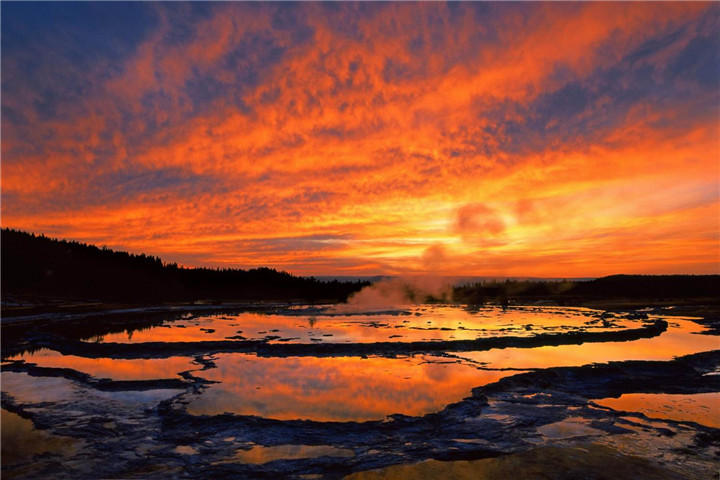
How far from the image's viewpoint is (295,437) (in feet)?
26.2

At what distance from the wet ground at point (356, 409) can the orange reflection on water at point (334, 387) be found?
7 cm

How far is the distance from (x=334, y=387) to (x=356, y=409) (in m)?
2.34

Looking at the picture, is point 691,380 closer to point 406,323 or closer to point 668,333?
point 668,333

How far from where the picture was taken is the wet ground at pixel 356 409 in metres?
6.89

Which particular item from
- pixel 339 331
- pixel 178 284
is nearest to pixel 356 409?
pixel 339 331

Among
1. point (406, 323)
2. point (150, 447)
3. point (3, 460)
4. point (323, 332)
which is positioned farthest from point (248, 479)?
point (406, 323)

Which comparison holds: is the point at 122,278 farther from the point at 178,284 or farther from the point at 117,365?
the point at 117,365

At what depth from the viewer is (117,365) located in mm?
15375

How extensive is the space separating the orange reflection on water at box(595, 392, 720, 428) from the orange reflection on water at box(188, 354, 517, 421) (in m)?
3.46

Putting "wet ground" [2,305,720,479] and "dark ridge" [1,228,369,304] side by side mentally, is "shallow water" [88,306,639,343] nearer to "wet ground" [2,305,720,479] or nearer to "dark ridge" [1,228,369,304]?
"wet ground" [2,305,720,479]

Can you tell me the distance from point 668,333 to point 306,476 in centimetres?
2664

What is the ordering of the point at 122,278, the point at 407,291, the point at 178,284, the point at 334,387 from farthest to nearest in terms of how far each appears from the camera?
the point at 178,284
the point at 122,278
the point at 407,291
the point at 334,387

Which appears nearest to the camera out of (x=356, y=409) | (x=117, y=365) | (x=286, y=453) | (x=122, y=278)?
(x=286, y=453)

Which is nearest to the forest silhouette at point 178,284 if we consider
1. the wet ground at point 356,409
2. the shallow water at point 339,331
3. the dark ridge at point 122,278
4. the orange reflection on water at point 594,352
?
the dark ridge at point 122,278
